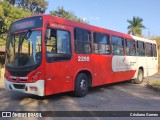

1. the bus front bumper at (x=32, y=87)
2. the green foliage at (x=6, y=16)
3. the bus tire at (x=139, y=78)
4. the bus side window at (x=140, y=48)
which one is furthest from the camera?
the green foliage at (x=6, y=16)

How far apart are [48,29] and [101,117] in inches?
144

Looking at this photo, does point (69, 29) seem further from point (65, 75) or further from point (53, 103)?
point (53, 103)

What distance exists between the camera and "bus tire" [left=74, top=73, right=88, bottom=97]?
10898mm

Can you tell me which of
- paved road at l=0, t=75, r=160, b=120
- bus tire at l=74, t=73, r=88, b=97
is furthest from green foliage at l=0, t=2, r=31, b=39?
bus tire at l=74, t=73, r=88, b=97

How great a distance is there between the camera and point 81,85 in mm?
11133

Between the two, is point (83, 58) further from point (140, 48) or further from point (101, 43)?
point (140, 48)

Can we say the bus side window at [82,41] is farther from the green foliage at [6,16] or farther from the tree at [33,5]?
the tree at [33,5]

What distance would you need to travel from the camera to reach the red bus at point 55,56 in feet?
30.9

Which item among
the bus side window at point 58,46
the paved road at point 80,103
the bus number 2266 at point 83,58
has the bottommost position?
the paved road at point 80,103

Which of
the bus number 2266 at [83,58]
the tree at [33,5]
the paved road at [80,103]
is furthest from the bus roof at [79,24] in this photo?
the tree at [33,5]

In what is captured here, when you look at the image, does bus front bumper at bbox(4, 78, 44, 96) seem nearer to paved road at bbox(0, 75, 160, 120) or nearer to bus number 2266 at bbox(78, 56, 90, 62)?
paved road at bbox(0, 75, 160, 120)

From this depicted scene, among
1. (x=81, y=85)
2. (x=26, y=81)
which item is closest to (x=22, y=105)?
(x=26, y=81)

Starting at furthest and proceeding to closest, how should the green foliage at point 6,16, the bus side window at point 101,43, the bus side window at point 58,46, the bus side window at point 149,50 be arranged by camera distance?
the green foliage at point 6,16 → the bus side window at point 149,50 → the bus side window at point 101,43 → the bus side window at point 58,46

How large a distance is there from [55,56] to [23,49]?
3.99 feet
